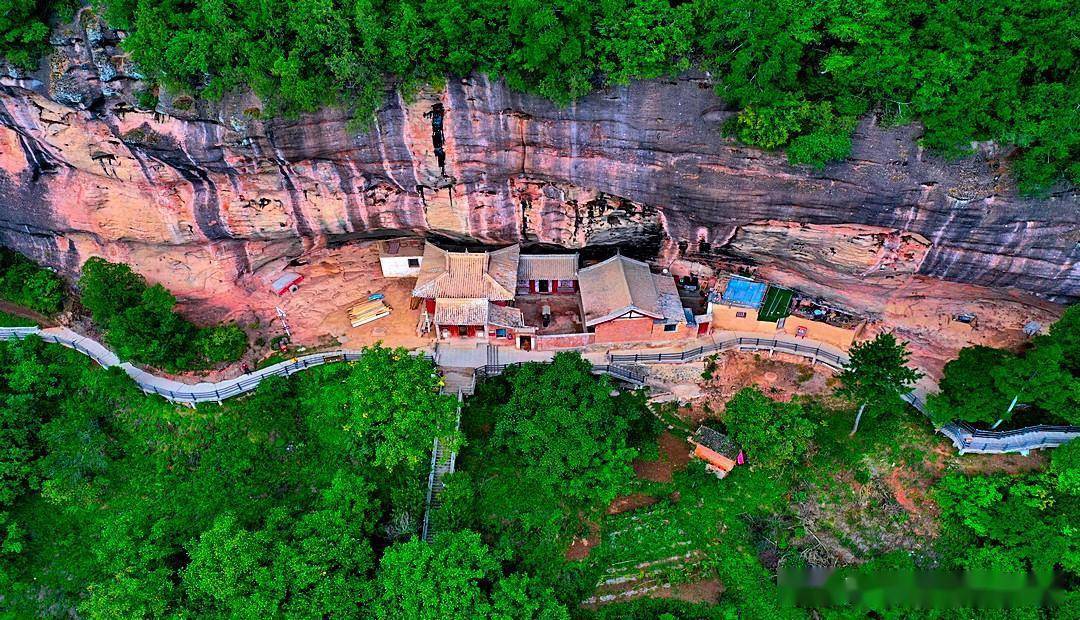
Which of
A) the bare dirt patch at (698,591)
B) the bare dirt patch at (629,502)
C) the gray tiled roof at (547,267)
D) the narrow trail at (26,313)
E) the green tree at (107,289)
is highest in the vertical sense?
the green tree at (107,289)

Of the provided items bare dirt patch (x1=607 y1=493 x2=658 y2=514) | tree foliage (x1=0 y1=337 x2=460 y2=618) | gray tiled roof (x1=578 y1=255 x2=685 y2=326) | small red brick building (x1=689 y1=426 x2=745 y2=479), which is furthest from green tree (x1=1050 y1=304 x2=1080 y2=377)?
tree foliage (x1=0 y1=337 x2=460 y2=618)

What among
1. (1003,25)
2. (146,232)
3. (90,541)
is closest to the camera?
(1003,25)

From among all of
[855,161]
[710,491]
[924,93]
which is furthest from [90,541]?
[924,93]

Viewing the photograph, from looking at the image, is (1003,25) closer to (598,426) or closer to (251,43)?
(598,426)

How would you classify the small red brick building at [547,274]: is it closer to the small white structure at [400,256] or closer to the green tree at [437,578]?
the small white structure at [400,256]

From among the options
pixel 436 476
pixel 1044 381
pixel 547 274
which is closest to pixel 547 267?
pixel 547 274

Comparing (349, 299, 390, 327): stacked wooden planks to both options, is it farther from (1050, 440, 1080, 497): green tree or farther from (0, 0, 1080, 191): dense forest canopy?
(1050, 440, 1080, 497): green tree

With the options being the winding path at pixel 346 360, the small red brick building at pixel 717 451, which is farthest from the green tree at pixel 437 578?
the small red brick building at pixel 717 451
